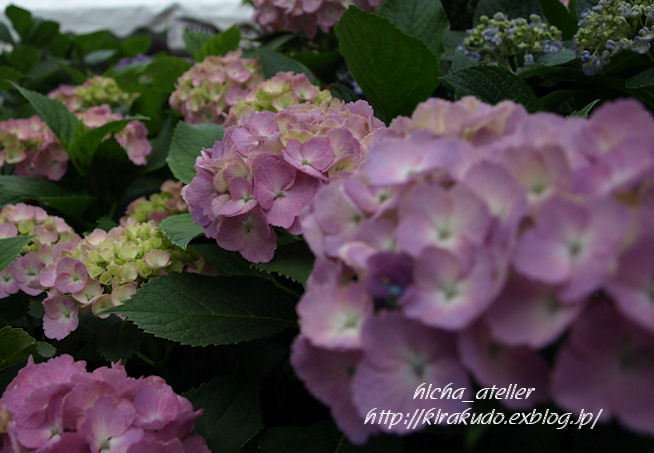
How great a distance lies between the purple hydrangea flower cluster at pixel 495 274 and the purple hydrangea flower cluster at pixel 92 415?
20cm

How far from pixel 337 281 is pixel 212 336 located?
0.89ft

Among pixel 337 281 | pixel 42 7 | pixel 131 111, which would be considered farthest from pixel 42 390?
pixel 42 7

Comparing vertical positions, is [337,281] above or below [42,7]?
above

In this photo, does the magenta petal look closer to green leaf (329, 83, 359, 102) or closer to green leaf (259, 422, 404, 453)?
green leaf (259, 422, 404, 453)

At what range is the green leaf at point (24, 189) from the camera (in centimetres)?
96

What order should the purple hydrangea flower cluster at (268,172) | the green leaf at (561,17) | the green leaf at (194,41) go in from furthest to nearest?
the green leaf at (194,41)
the green leaf at (561,17)
the purple hydrangea flower cluster at (268,172)

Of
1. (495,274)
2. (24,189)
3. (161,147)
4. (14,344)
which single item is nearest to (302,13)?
(161,147)

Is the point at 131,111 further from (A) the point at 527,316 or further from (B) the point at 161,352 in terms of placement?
(A) the point at 527,316

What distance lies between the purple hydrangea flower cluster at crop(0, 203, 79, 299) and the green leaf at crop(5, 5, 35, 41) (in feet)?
3.53

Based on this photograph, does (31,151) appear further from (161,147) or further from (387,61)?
(387,61)

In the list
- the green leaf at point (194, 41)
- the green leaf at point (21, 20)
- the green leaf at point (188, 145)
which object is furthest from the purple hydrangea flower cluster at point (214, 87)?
the green leaf at point (21, 20)

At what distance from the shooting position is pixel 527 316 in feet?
0.98

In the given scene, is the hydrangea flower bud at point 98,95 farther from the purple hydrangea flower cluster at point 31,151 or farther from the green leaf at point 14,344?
the green leaf at point 14,344

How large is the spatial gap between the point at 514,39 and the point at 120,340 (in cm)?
67
